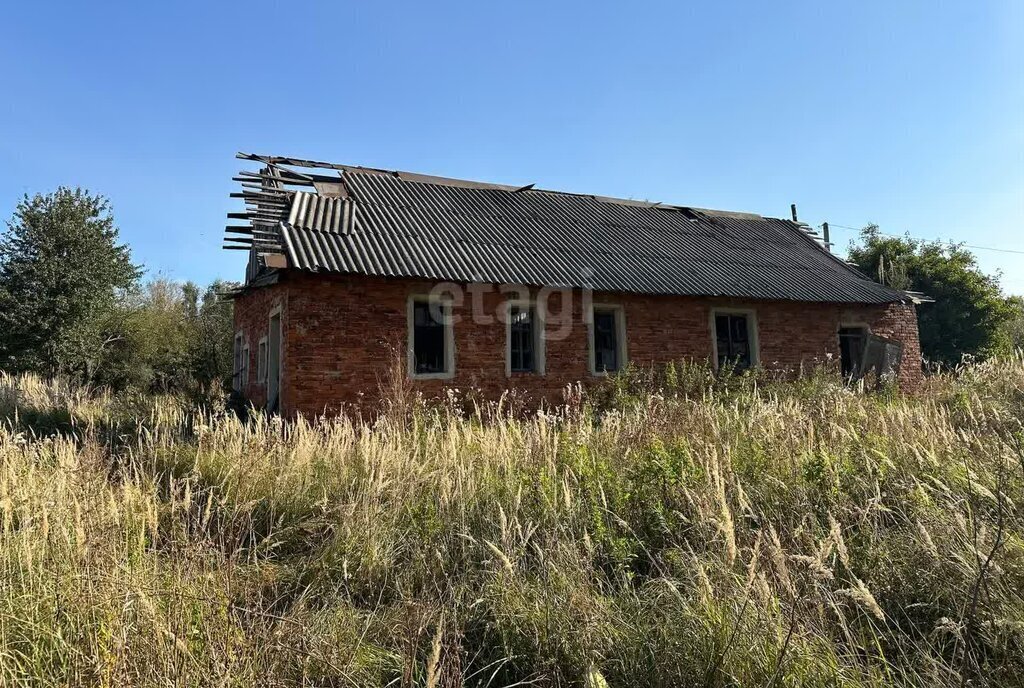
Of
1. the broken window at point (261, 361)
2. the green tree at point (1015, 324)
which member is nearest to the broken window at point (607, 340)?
the broken window at point (261, 361)

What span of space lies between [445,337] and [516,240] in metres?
3.40

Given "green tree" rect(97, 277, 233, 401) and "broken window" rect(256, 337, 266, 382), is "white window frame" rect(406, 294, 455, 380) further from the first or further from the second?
"green tree" rect(97, 277, 233, 401)

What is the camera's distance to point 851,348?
1672 centimetres

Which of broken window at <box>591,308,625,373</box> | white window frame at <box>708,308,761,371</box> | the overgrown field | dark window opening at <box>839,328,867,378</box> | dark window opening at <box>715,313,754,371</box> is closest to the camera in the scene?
the overgrown field

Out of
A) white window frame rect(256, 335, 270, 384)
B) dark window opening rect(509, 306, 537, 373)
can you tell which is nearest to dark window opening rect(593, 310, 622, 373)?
dark window opening rect(509, 306, 537, 373)

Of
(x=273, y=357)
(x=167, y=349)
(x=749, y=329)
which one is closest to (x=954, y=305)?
(x=749, y=329)

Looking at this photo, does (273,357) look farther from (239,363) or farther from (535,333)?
(535,333)

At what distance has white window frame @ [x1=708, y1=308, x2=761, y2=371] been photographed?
47.0 feet

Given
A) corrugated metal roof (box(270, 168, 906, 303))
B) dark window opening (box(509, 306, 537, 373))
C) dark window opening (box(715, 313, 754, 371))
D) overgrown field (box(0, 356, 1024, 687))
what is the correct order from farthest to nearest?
dark window opening (box(715, 313, 754, 371))
dark window opening (box(509, 306, 537, 373))
corrugated metal roof (box(270, 168, 906, 303))
overgrown field (box(0, 356, 1024, 687))

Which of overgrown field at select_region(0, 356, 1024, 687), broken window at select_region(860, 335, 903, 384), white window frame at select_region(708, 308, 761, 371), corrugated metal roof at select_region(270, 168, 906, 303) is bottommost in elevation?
overgrown field at select_region(0, 356, 1024, 687)

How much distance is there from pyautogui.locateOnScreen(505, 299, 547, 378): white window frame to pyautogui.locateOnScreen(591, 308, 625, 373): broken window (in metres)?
1.41

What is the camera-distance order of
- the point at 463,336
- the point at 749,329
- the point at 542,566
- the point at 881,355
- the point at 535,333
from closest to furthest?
the point at 542,566, the point at 463,336, the point at 535,333, the point at 749,329, the point at 881,355

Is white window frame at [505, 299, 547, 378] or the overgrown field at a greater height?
white window frame at [505, 299, 547, 378]

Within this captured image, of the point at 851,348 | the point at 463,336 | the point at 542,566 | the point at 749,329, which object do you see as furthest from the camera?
the point at 851,348
